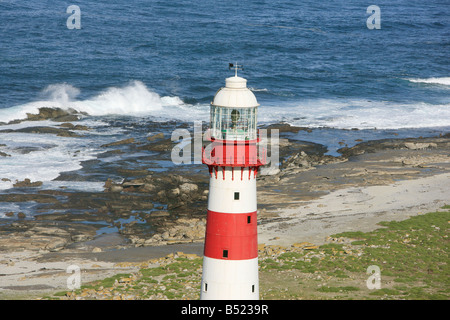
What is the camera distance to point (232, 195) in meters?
17.4

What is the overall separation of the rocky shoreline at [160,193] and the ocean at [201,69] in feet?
4.78

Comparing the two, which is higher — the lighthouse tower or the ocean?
the ocean

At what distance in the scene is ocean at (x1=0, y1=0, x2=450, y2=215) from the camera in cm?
5588

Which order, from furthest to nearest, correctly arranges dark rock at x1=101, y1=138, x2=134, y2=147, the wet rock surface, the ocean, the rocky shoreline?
1. the ocean
2. dark rock at x1=101, y1=138, x2=134, y2=147
3. the wet rock surface
4. the rocky shoreline

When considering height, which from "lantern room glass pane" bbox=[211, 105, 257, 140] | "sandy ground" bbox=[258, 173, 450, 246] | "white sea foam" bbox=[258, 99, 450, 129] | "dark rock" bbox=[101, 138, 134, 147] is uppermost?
"white sea foam" bbox=[258, 99, 450, 129]

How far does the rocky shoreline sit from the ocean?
4.78ft

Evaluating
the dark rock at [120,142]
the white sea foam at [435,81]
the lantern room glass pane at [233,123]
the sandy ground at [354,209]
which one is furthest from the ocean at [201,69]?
the lantern room glass pane at [233,123]

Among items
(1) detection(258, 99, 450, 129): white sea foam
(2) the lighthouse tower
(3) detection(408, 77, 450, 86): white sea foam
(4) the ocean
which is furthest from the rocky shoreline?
(3) detection(408, 77, 450, 86): white sea foam

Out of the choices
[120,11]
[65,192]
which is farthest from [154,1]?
[65,192]

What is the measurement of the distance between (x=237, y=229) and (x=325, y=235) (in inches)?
558

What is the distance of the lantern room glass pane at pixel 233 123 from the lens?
17.0m

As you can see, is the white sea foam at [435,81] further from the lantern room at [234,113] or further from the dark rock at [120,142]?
the lantern room at [234,113]

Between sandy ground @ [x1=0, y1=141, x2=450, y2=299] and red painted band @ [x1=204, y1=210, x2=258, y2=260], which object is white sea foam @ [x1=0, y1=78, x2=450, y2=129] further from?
red painted band @ [x1=204, y1=210, x2=258, y2=260]
